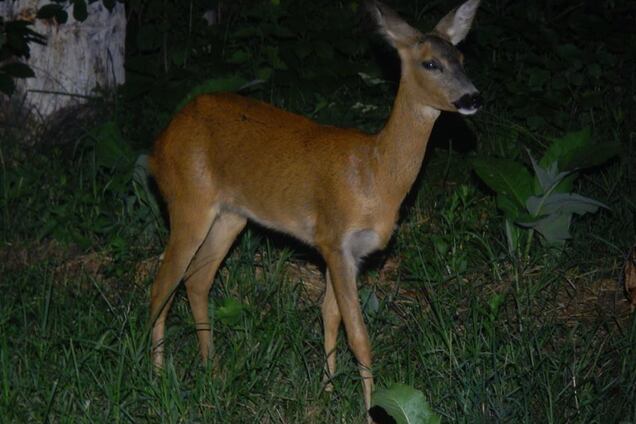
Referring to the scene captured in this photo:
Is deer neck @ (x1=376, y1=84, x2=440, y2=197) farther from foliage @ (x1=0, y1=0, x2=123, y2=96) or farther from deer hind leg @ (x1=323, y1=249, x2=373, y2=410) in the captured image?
foliage @ (x1=0, y1=0, x2=123, y2=96)

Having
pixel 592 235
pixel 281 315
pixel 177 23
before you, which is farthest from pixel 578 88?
pixel 281 315

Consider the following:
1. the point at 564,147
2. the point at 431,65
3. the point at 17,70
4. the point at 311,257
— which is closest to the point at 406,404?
the point at 431,65

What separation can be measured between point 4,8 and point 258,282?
288 centimetres

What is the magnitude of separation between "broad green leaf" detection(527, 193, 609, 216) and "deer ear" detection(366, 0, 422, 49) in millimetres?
1164

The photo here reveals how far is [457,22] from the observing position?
5.29 metres

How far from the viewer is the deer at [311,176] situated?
4.83 meters

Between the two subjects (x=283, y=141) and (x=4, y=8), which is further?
(x=4, y=8)

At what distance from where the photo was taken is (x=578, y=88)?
25.0 feet

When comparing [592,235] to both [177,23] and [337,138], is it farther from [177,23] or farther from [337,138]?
[177,23]

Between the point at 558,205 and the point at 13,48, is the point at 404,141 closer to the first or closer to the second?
the point at 558,205

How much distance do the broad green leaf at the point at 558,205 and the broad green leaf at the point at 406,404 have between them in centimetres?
208

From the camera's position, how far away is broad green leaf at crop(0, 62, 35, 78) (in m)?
6.99

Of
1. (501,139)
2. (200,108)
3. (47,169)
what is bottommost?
(47,169)

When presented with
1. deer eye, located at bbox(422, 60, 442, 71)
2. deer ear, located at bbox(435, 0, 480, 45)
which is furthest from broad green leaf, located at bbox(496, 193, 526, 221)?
deer eye, located at bbox(422, 60, 442, 71)
